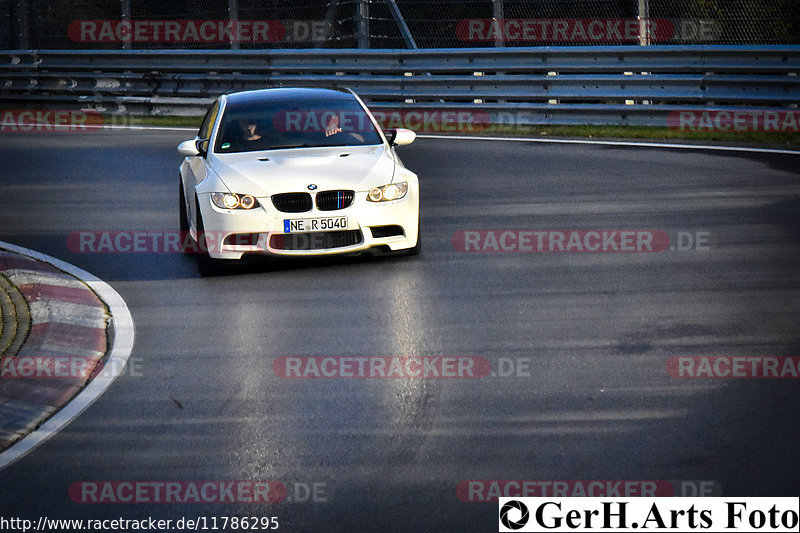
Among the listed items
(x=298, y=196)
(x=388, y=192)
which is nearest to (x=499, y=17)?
(x=388, y=192)

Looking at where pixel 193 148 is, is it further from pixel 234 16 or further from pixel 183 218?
pixel 234 16

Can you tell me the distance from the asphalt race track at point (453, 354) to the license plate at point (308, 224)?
0.40 m

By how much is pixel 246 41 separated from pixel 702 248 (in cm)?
1629

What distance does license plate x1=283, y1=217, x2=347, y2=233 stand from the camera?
1090 centimetres

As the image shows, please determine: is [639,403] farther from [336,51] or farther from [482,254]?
[336,51]

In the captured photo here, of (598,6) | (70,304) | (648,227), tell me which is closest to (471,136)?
(598,6)

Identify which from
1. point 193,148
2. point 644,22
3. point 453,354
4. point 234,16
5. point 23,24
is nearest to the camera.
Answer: point 453,354

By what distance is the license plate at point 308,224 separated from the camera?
1090 cm

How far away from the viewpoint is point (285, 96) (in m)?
12.6

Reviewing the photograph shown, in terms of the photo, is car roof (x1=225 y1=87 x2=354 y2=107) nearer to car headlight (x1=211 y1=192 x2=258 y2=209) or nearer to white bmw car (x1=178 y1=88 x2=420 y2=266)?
white bmw car (x1=178 y1=88 x2=420 y2=266)

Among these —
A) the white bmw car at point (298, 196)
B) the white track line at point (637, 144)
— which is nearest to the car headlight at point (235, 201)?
the white bmw car at point (298, 196)

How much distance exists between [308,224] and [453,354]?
3060 millimetres

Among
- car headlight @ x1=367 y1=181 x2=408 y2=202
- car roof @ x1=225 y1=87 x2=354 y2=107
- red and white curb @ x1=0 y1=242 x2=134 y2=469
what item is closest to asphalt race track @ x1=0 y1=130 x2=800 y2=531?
red and white curb @ x1=0 y1=242 x2=134 y2=469

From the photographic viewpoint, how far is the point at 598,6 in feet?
70.1
